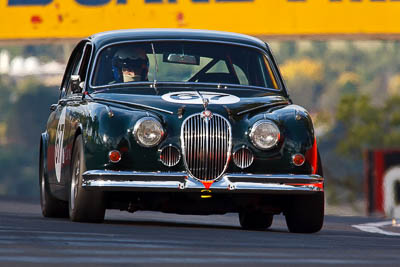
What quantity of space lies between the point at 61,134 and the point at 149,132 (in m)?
1.93

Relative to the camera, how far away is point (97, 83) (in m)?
12.6

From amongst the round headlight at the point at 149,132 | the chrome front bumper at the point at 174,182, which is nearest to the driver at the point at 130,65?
the round headlight at the point at 149,132

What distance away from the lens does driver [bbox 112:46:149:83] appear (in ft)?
41.3

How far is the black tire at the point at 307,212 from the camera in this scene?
1185 centimetres

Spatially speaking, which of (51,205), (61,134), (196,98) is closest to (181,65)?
(196,98)

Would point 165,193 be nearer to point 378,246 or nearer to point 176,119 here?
point 176,119

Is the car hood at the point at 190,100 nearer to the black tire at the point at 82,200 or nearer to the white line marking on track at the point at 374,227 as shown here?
the black tire at the point at 82,200

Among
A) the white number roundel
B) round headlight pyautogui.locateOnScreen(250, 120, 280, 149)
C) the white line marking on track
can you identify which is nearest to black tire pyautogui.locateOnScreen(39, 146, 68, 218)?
the white number roundel

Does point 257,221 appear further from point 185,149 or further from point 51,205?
point 185,149

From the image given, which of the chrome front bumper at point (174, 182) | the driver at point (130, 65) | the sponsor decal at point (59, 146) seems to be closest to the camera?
the chrome front bumper at point (174, 182)

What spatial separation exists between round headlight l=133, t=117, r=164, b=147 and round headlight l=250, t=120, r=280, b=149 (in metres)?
0.73

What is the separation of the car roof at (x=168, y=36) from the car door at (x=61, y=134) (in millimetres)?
559

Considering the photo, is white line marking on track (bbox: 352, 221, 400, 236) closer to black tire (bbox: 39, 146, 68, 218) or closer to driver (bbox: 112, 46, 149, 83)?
driver (bbox: 112, 46, 149, 83)

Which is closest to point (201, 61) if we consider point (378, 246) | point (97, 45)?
point (97, 45)
